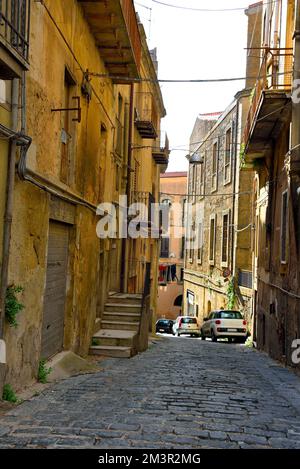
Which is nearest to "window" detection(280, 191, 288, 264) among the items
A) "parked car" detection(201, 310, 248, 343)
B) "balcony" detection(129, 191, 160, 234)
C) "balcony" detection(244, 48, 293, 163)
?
"balcony" detection(244, 48, 293, 163)

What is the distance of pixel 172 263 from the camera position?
48.3m

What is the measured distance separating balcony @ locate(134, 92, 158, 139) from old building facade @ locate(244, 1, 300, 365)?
4.21 m

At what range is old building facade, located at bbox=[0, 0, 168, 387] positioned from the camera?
21.8 feet

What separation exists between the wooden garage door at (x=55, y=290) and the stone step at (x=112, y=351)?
2150 mm

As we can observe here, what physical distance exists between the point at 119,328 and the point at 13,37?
865 centimetres

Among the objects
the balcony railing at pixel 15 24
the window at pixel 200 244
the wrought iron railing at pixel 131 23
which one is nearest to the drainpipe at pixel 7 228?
the balcony railing at pixel 15 24

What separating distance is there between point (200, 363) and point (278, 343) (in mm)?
2890

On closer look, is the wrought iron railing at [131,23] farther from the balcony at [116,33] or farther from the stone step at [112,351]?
the stone step at [112,351]

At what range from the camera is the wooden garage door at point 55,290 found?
27.1ft

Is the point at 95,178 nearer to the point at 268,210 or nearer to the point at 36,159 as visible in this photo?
the point at 36,159

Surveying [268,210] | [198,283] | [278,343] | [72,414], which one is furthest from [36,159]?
[198,283]

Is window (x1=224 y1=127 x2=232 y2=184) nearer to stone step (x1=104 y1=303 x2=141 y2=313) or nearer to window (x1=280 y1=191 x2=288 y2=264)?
window (x1=280 y1=191 x2=288 y2=264)

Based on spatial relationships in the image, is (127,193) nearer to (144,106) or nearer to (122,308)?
(122,308)

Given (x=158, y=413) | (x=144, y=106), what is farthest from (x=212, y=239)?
(x=158, y=413)
